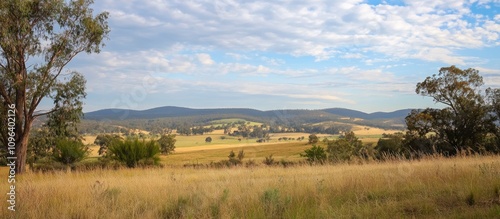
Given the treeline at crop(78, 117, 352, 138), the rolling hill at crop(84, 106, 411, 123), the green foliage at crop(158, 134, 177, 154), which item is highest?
the rolling hill at crop(84, 106, 411, 123)

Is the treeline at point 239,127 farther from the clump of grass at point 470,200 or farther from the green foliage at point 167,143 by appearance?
the clump of grass at point 470,200

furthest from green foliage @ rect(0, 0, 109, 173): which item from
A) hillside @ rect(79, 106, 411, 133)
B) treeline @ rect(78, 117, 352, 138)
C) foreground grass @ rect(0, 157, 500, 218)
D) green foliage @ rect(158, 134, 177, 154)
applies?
green foliage @ rect(158, 134, 177, 154)

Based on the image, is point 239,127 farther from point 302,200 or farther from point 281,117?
point 302,200

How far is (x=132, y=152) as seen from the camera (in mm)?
21969

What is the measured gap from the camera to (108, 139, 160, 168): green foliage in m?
21.9

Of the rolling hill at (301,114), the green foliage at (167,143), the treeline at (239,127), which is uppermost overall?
the rolling hill at (301,114)

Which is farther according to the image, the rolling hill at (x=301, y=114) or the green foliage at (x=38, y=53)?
the rolling hill at (x=301, y=114)

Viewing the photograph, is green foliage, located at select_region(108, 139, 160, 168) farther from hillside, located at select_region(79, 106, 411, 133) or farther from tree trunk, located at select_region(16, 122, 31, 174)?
hillside, located at select_region(79, 106, 411, 133)

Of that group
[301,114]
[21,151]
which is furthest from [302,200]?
[301,114]

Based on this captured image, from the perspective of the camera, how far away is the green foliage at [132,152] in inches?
861

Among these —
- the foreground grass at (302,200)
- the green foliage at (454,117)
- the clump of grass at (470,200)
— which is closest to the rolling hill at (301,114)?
the green foliage at (454,117)

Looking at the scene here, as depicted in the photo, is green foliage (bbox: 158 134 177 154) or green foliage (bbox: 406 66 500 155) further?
green foliage (bbox: 158 134 177 154)

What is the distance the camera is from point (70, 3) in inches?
733

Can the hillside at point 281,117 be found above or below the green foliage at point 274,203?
above
